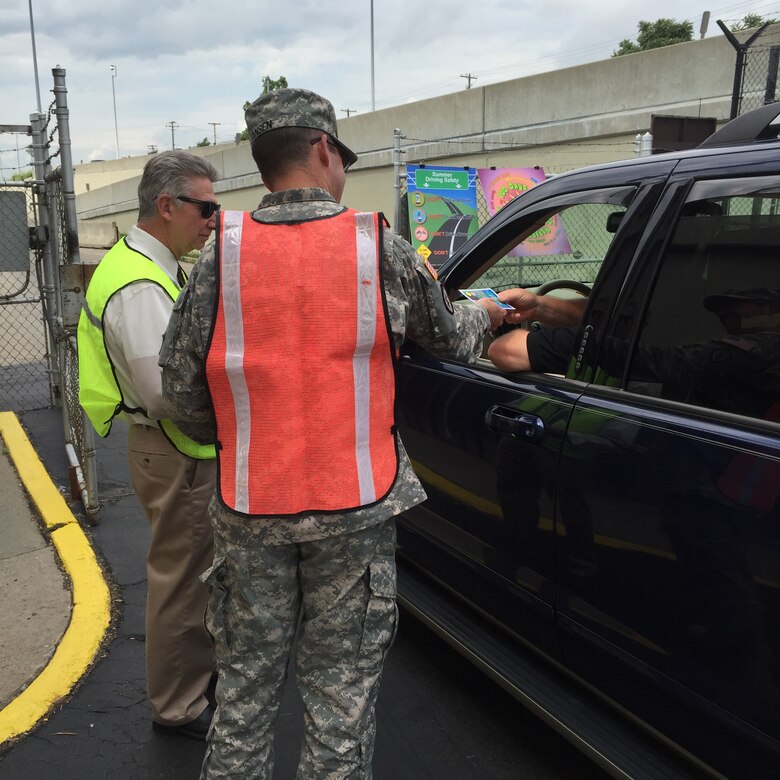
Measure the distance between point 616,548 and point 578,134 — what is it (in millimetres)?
13658

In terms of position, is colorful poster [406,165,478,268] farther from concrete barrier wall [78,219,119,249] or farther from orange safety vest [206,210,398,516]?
concrete barrier wall [78,219,119,249]

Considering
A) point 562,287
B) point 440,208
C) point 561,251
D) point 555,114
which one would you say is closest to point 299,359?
point 562,287

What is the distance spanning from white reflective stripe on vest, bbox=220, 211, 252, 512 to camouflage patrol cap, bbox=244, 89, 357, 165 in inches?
9.5

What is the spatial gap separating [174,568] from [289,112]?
1.47 metres

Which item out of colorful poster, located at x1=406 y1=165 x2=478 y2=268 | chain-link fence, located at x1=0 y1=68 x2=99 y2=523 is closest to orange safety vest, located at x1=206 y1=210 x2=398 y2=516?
chain-link fence, located at x1=0 y1=68 x2=99 y2=523

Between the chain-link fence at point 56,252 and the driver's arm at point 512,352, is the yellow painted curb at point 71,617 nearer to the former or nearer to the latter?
the chain-link fence at point 56,252

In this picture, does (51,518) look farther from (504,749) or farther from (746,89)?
(746,89)

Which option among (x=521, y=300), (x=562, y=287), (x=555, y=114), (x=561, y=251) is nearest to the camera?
(x=521, y=300)

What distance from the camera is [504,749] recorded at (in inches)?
97.0

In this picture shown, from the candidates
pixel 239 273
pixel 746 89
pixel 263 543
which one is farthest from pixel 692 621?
pixel 746 89

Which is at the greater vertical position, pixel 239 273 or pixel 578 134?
pixel 578 134

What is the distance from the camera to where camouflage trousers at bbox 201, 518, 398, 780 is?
1.76 meters

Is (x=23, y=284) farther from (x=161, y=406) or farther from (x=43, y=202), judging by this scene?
(x=161, y=406)

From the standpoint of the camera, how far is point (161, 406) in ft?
7.11
